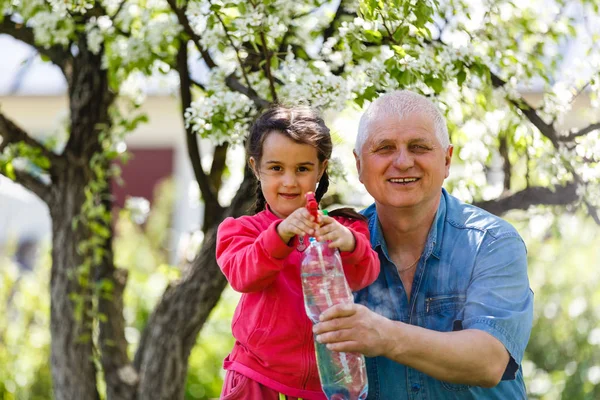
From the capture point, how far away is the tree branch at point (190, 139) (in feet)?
13.7

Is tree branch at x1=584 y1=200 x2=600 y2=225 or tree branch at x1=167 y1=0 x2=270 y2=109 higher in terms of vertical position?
tree branch at x1=167 y1=0 x2=270 y2=109

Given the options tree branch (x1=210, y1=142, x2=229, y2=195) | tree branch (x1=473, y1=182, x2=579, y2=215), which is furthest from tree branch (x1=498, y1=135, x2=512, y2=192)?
tree branch (x1=210, y1=142, x2=229, y2=195)

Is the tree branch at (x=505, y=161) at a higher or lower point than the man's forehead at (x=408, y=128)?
higher

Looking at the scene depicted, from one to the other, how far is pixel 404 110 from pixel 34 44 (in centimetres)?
256

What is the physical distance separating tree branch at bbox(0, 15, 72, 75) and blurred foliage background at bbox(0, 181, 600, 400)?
1507mm

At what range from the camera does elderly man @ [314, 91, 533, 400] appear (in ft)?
8.23

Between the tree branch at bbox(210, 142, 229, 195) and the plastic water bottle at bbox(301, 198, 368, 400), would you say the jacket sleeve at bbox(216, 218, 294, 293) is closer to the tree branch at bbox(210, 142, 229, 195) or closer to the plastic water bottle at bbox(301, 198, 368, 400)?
the plastic water bottle at bbox(301, 198, 368, 400)

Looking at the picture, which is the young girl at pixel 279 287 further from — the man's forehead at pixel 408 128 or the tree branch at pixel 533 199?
the tree branch at pixel 533 199

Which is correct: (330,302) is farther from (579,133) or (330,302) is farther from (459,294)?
(579,133)

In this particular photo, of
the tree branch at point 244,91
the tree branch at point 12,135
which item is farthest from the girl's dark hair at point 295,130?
the tree branch at point 12,135

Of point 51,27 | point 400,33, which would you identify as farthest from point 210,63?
point 400,33

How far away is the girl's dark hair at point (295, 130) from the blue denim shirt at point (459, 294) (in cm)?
27

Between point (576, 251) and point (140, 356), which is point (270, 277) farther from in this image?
point (576, 251)

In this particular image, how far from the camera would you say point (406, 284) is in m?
2.84
